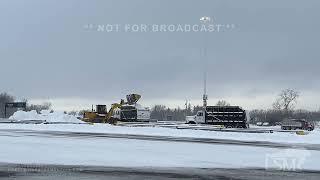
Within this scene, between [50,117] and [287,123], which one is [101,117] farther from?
[287,123]

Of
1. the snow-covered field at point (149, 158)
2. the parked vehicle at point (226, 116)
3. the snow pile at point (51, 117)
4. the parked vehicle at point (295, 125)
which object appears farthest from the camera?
the snow pile at point (51, 117)

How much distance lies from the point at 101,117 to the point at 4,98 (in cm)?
11857

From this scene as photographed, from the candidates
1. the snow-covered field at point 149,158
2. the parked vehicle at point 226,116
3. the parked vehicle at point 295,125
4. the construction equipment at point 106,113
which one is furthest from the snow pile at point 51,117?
the snow-covered field at point 149,158

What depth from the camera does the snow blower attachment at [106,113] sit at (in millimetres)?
70562

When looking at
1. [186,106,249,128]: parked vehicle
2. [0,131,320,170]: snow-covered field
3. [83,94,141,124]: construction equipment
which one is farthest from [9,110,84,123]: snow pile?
[0,131,320,170]: snow-covered field

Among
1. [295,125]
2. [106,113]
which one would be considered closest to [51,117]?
[106,113]

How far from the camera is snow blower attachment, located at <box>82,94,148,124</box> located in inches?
2778

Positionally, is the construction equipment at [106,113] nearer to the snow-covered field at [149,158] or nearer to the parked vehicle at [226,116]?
the parked vehicle at [226,116]

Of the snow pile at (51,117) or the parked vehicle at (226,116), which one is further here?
the snow pile at (51,117)

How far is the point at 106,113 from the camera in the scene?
242 ft

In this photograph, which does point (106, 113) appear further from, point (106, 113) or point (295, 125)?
point (295, 125)

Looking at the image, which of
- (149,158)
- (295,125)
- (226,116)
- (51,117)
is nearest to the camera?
(149,158)

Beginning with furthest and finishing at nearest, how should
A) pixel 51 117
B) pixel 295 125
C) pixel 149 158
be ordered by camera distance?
pixel 51 117, pixel 295 125, pixel 149 158

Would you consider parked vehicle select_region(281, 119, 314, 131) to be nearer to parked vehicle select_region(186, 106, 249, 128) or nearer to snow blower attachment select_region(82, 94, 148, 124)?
parked vehicle select_region(186, 106, 249, 128)
